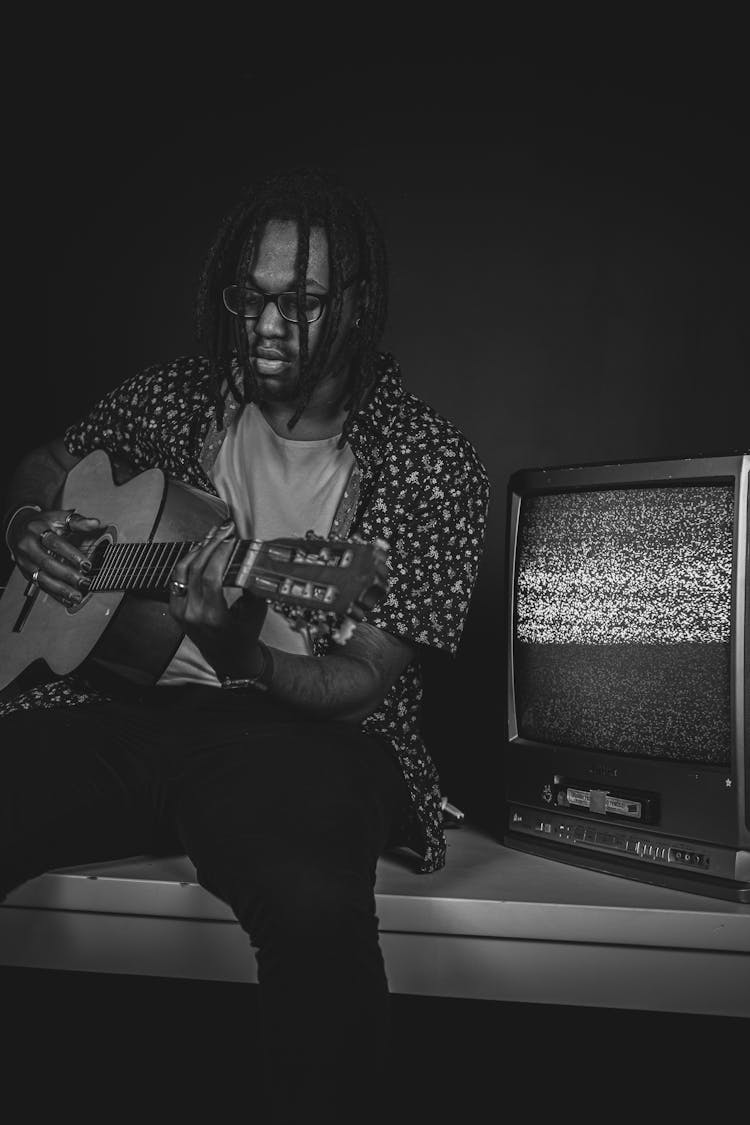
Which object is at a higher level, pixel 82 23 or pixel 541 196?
pixel 82 23

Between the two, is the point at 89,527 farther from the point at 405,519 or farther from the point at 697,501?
the point at 697,501

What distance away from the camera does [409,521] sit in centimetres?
195

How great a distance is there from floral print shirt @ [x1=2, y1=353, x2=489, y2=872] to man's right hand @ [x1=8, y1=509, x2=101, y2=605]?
0.18 m

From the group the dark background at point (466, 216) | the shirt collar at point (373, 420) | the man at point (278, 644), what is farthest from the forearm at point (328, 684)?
the dark background at point (466, 216)

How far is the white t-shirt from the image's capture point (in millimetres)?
1960

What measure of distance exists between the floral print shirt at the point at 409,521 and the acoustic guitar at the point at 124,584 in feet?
0.34

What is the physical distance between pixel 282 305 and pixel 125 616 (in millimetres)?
558

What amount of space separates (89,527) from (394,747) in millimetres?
623

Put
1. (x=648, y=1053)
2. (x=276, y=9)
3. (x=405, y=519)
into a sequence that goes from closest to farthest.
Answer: (x=405, y=519)
(x=648, y=1053)
(x=276, y=9)

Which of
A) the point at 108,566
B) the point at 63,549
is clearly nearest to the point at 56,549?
the point at 63,549

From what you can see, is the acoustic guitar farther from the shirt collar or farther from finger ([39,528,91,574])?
the shirt collar

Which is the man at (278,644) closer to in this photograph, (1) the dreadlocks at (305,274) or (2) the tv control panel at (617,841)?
(1) the dreadlocks at (305,274)

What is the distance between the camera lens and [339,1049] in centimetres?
134

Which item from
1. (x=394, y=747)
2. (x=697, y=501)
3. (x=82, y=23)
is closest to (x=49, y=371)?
(x=82, y=23)
